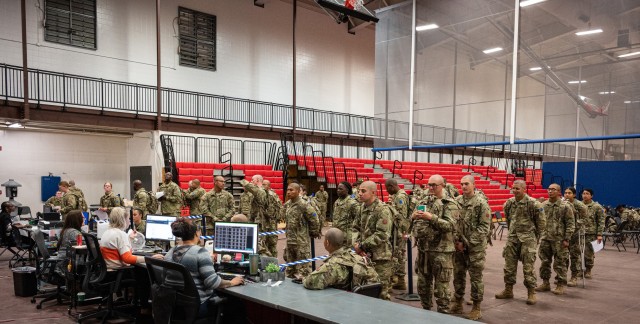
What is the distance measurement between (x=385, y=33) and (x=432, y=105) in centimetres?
90

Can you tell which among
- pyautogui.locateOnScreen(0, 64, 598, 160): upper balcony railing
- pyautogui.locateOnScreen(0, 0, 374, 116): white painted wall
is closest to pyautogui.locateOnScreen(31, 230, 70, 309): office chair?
pyautogui.locateOnScreen(0, 64, 598, 160): upper balcony railing

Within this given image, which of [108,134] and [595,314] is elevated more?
[108,134]

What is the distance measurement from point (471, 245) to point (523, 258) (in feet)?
3.88

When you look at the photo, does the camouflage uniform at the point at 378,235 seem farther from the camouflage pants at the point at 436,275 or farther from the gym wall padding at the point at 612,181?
the gym wall padding at the point at 612,181

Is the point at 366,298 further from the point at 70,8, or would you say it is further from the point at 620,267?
the point at 70,8

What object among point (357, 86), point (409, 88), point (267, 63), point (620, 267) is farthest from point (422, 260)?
point (357, 86)

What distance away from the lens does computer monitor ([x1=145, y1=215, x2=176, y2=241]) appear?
21.5 feet

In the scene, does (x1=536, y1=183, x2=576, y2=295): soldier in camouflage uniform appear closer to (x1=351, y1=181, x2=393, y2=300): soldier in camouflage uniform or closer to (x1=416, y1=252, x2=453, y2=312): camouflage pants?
(x1=416, y1=252, x2=453, y2=312): camouflage pants

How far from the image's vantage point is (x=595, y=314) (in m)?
6.51

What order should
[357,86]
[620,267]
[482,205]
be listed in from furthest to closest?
[357,86] → [620,267] → [482,205]

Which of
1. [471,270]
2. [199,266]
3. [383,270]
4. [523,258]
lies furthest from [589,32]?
[523,258]

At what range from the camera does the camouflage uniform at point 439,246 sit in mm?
5539

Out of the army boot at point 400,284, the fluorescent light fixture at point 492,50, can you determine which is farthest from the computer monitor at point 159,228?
the fluorescent light fixture at point 492,50

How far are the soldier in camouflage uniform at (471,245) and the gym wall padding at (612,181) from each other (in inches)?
789
